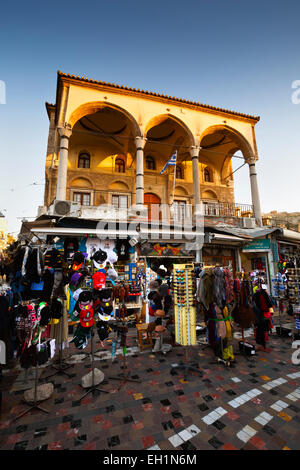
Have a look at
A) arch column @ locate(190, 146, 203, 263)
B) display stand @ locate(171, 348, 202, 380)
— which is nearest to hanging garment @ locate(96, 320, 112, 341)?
display stand @ locate(171, 348, 202, 380)

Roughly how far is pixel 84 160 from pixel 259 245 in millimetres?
14312

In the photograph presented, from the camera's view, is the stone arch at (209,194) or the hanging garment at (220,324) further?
the stone arch at (209,194)

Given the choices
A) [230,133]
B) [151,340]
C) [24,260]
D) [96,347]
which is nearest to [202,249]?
[151,340]

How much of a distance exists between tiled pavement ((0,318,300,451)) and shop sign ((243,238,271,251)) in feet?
26.8

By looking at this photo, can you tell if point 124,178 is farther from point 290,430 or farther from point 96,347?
point 290,430

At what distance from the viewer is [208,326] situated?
4852 millimetres

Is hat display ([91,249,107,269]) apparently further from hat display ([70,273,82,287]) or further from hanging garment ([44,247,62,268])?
hanging garment ([44,247,62,268])

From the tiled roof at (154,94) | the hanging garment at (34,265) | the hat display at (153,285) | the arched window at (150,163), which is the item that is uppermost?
the tiled roof at (154,94)

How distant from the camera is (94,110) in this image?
1258 centimetres

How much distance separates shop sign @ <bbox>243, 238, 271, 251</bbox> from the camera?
38.4 ft

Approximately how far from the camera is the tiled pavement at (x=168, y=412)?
2551mm

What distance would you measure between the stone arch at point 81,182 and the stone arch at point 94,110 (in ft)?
12.9

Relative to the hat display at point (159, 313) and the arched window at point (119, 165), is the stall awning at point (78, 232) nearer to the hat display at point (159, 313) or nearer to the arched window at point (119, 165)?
the hat display at point (159, 313)

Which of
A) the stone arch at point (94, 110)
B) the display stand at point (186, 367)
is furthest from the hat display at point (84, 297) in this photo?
the stone arch at point (94, 110)
